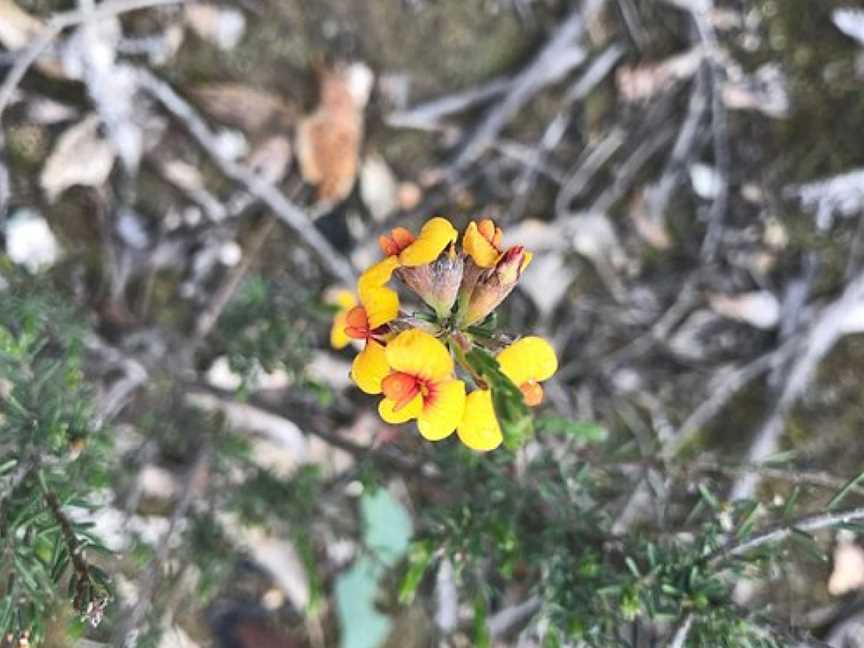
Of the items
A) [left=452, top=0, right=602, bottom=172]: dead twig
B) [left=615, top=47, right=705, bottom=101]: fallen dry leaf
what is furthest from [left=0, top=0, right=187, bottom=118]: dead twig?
[left=615, top=47, right=705, bottom=101]: fallen dry leaf

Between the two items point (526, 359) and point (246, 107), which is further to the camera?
point (246, 107)

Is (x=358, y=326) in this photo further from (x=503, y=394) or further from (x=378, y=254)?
(x=378, y=254)

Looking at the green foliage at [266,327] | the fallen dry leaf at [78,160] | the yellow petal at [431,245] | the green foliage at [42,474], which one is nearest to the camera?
the yellow petal at [431,245]

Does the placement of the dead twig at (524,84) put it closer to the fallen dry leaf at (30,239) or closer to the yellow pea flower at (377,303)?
the fallen dry leaf at (30,239)

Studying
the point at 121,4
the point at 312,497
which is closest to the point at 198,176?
the point at 121,4

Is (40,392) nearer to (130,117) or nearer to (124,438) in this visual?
(124,438)

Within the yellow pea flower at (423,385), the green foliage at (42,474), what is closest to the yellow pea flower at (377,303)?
the yellow pea flower at (423,385)

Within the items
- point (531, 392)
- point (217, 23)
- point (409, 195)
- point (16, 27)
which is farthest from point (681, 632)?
point (16, 27)
